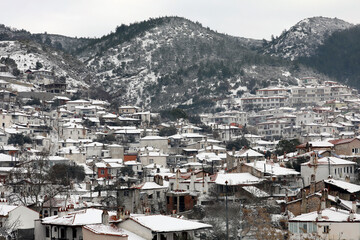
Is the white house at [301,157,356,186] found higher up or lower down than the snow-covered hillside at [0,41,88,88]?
lower down

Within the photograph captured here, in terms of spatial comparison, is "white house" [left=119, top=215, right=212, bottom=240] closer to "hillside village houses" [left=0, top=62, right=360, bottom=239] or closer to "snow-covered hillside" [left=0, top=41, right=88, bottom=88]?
"hillside village houses" [left=0, top=62, right=360, bottom=239]

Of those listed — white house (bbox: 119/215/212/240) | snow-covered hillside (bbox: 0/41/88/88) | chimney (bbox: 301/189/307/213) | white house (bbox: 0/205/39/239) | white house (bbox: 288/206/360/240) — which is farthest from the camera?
snow-covered hillside (bbox: 0/41/88/88)

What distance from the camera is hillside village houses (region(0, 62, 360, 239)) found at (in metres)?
44.9

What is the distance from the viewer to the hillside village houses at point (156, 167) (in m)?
44.9

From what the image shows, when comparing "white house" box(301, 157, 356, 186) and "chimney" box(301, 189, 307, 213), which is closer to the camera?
"chimney" box(301, 189, 307, 213)

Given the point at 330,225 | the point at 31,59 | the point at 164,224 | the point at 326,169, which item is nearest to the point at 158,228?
the point at 164,224

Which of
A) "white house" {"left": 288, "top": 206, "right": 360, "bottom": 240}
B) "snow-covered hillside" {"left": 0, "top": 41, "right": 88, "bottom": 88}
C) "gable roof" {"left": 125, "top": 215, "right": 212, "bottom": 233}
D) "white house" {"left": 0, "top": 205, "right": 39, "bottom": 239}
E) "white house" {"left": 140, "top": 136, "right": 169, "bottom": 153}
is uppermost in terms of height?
"snow-covered hillside" {"left": 0, "top": 41, "right": 88, "bottom": 88}

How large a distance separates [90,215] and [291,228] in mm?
10728

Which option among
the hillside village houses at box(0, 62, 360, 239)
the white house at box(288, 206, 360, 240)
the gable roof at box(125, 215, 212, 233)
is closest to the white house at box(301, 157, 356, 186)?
the hillside village houses at box(0, 62, 360, 239)

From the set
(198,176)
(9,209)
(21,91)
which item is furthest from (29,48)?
(9,209)

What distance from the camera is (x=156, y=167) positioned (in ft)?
340

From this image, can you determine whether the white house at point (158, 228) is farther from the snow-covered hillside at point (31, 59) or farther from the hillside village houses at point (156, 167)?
the snow-covered hillside at point (31, 59)

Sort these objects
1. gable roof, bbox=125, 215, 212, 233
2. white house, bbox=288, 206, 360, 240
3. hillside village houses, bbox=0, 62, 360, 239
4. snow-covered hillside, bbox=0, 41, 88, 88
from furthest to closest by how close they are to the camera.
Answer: snow-covered hillside, bbox=0, 41, 88, 88, hillside village houses, bbox=0, 62, 360, 239, white house, bbox=288, 206, 360, 240, gable roof, bbox=125, 215, 212, 233

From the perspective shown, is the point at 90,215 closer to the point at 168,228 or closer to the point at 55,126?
the point at 168,228
